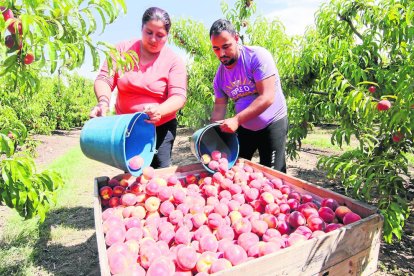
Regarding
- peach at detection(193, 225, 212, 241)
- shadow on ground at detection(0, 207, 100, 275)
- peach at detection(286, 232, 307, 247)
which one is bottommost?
shadow on ground at detection(0, 207, 100, 275)

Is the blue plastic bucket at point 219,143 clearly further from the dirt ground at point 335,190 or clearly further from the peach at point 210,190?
the dirt ground at point 335,190

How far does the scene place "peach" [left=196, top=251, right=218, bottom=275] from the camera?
1.17 m

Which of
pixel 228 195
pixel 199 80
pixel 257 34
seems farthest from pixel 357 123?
pixel 199 80

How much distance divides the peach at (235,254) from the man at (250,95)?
2.76ft

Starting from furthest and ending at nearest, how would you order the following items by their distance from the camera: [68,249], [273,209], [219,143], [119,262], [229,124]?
[68,249], [219,143], [229,124], [273,209], [119,262]

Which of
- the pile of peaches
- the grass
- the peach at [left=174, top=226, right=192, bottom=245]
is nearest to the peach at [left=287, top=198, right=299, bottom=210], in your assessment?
the pile of peaches

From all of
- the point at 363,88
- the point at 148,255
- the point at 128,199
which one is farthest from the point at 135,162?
the point at 363,88

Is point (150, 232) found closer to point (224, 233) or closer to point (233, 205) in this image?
point (224, 233)

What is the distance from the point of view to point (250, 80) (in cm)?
213

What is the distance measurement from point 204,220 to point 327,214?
0.58m

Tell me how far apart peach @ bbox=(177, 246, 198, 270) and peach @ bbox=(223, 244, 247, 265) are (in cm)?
13

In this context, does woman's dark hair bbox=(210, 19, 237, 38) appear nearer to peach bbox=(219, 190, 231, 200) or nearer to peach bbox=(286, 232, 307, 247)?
peach bbox=(219, 190, 231, 200)

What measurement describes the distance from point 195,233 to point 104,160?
0.64 meters

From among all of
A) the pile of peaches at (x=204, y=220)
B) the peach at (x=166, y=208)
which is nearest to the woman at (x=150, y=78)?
the pile of peaches at (x=204, y=220)
